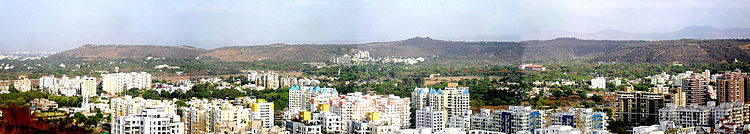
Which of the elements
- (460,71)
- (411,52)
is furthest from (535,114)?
(411,52)

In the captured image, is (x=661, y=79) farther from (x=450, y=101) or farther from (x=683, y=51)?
(x=450, y=101)

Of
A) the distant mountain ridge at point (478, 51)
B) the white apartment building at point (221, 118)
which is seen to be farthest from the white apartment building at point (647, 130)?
the distant mountain ridge at point (478, 51)

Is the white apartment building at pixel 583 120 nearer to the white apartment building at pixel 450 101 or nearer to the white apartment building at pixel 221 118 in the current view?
the white apartment building at pixel 450 101

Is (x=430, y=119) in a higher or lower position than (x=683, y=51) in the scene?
lower

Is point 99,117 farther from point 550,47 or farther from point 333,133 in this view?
point 550,47

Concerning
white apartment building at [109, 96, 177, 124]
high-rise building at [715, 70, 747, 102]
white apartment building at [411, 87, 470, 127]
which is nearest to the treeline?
white apartment building at [411, 87, 470, 127]

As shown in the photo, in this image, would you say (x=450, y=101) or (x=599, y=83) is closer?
(x=450, y=101)

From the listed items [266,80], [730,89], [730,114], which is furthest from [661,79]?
[266,80]
